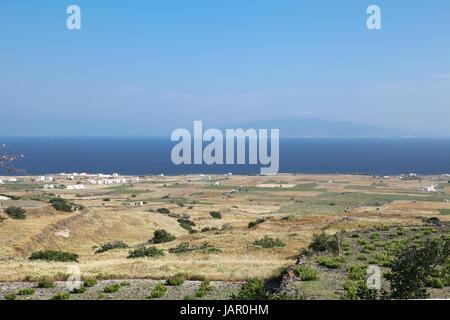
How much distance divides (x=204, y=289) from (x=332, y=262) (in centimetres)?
689

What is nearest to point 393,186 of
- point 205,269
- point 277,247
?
point 277,247

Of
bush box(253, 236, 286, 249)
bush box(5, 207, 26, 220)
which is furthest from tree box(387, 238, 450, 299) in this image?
bush box(5, 207, 26, 220)

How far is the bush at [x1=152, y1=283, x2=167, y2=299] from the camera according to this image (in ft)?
42.4

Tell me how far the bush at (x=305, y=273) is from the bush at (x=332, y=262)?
7.05 feet

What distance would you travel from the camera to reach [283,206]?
281 feet

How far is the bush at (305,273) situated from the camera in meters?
14.3

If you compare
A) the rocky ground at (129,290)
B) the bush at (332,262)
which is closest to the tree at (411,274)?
the rocky ground at (129,290)

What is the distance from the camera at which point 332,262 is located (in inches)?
675

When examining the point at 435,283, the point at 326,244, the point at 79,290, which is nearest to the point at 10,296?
the point at 79,290

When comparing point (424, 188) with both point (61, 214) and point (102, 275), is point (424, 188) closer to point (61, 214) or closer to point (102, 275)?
point (61, 214)

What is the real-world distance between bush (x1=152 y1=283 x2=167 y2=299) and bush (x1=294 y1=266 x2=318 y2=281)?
5383 mm

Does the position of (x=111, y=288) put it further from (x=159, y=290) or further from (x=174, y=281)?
(x=174, y=281)
